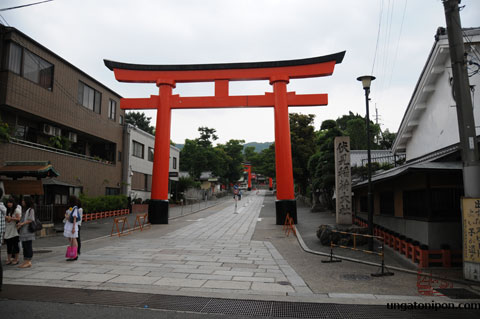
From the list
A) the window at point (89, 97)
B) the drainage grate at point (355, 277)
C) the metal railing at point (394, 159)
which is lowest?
the drainage grate at point (355, 277)

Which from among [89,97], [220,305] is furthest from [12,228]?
[89,97]

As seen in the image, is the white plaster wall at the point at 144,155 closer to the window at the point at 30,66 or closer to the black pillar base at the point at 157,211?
the window at the point at 30,66

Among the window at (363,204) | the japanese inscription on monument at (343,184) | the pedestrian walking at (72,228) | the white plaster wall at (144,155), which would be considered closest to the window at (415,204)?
the japanese inscription on monument at (343,184)

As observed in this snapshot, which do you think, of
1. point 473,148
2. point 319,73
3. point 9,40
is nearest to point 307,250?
point 473,148

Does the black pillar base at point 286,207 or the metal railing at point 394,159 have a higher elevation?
the metal railing at point 394,159

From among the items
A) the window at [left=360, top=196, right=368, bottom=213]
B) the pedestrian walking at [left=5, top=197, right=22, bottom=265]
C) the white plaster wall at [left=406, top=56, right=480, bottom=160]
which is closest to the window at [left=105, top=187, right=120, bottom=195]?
the pedestrian walking at [left=5, top=197, right=22, bottom=265]

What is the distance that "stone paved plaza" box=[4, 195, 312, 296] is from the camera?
6.47 meters

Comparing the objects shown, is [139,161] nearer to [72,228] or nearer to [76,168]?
[76,168]

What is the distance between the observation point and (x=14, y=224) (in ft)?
25.9

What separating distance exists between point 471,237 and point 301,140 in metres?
28.3

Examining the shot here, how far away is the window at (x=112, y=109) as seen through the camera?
26.1 metres

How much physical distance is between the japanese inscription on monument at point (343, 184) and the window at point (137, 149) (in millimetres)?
21066

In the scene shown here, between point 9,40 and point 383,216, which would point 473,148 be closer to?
point 383,216

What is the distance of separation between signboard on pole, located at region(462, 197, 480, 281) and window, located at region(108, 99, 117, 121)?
25.1m
